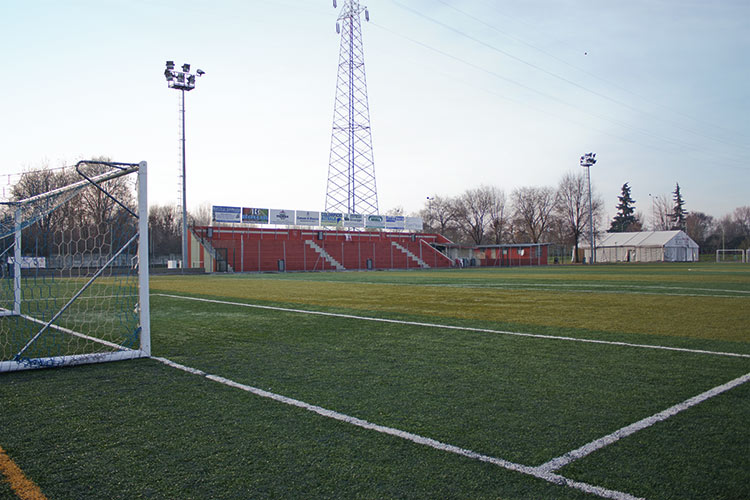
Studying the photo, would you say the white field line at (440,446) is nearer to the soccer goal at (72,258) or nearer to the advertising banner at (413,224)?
the soccer goal at (72,258)

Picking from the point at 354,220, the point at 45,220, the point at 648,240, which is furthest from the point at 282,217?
the point at 648,240

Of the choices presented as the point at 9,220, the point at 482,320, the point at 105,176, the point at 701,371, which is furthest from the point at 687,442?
the point at 9,220

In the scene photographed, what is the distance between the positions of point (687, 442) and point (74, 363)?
5.67 m

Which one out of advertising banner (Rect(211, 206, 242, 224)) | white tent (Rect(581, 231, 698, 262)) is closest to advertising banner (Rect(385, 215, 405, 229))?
advertising banner (Rect(211, 206, 242, 224))

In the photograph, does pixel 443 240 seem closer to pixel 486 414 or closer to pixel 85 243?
pixel 85 243

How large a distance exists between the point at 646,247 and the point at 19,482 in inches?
3028

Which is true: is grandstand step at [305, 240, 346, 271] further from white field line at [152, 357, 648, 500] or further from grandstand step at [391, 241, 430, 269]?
white field line at [152, 357, 648, 500]

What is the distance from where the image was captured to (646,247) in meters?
68.2

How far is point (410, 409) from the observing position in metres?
3.63

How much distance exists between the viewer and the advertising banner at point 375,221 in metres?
55.9

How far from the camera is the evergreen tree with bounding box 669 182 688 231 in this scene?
309 ft

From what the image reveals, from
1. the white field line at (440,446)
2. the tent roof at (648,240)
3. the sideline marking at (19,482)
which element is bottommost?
the sideline marking at (19,482)

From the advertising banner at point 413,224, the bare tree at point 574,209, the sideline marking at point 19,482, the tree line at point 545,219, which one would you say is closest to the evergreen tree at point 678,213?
the tree line at point 545,219

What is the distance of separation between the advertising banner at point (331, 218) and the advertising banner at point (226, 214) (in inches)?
379
